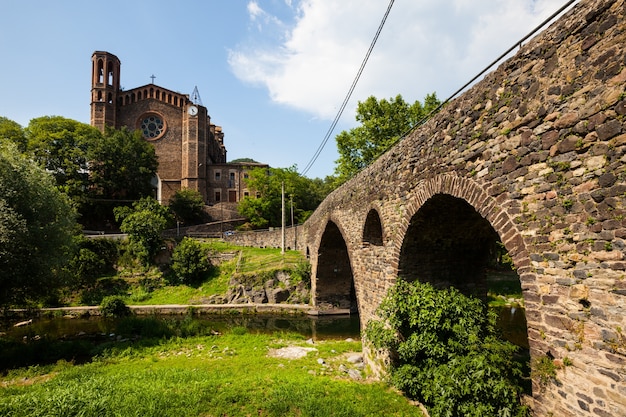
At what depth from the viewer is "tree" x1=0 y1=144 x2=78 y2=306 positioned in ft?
37.0

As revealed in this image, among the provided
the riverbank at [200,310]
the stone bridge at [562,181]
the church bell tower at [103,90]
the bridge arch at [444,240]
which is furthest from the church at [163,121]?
the stone bridge at [562,181]

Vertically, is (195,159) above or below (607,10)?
above

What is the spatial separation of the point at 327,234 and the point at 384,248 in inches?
348

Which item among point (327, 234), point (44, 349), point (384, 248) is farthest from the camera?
point (327, 234)

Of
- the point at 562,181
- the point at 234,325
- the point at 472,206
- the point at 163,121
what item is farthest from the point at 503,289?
the point at 163,121

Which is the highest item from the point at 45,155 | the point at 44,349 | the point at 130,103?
the point at 130,103

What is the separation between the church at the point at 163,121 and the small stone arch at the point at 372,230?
38.5m

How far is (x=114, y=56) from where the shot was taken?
45.1 m

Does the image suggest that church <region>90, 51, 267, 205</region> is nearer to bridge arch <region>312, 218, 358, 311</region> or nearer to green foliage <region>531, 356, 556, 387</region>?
bridge arch <region>312, 218, 358, 311</region>

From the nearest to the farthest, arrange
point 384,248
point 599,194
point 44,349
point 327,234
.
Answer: point 599,194
point 384,248
point 44,349
point 327,234

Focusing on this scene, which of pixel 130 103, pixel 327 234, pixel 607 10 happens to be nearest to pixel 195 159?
pixel 130 103

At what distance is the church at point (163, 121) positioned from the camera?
44.0 metres

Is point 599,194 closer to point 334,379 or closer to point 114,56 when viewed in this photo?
point 334,379

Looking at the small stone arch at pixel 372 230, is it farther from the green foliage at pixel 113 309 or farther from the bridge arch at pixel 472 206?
the green foliage at pixel 113 309
